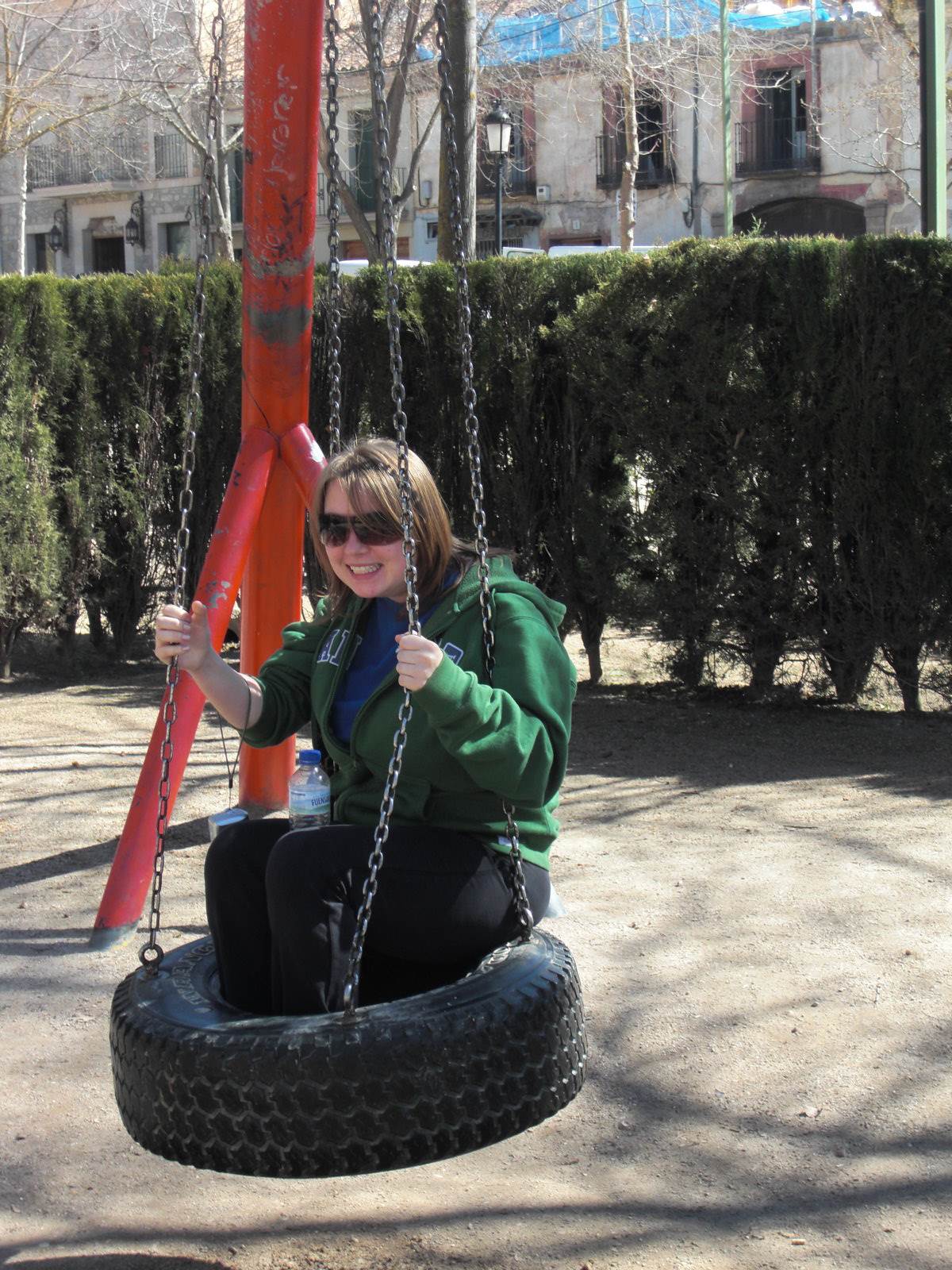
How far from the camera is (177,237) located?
38250 mm

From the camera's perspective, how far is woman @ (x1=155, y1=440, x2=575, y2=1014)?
2.22 metres

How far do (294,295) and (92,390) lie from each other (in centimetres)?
380

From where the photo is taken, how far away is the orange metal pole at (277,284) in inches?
151

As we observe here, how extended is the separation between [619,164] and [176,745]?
31.2 metres

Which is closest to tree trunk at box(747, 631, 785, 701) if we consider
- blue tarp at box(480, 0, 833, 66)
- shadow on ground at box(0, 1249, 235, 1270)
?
shadow on ground at box(0, 1249, 235, 1270)

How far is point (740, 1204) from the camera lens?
2.50m

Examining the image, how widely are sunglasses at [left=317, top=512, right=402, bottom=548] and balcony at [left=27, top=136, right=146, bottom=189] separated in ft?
117

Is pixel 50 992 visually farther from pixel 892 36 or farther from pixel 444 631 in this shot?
pixel 892 36

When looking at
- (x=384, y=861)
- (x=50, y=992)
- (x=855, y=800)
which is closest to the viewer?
(x=384, y=861)

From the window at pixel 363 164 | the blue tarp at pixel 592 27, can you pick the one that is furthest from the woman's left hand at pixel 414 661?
the window at pixel 363 164

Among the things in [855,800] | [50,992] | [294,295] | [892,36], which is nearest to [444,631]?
[50,992]

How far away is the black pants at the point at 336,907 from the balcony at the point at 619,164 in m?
32.2

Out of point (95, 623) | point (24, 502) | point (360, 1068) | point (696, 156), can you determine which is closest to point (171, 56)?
point (95, 623)

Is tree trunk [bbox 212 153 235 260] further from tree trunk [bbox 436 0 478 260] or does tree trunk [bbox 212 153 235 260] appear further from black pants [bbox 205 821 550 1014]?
black pants [bbox 205 821 550 1014]
